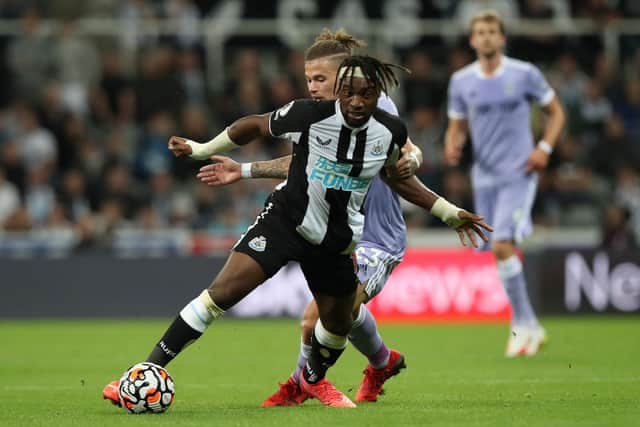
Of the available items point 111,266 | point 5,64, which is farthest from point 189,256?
point 5,64

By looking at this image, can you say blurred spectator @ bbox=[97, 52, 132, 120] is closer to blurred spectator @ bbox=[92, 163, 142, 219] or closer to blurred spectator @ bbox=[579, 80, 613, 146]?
blurred spectator @ bbox=[92, 163, 142, 219]

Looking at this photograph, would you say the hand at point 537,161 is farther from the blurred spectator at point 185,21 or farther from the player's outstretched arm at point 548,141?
the blurred spectator at point 185,21

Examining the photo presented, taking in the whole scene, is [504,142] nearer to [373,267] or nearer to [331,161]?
[373,267]

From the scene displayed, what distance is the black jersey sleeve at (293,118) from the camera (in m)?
6.88

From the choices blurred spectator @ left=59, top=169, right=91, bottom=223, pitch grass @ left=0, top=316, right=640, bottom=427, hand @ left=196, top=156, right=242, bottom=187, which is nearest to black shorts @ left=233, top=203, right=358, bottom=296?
hand @ left=196, top=156, right=242, bottom=187

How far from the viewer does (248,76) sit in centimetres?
1862

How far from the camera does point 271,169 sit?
734 centimetres

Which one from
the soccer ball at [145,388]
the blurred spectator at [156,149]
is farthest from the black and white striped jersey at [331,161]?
the blurred spectator at [156,149]

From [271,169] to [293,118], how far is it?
1.76 feet

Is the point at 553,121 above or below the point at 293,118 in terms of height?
below

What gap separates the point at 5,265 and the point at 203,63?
5235 millimetres

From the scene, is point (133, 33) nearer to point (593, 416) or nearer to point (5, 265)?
point (5, 265)

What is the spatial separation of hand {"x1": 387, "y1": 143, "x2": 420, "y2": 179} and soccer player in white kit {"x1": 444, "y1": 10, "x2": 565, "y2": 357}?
4.17 m

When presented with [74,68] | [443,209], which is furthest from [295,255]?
[74,68]
